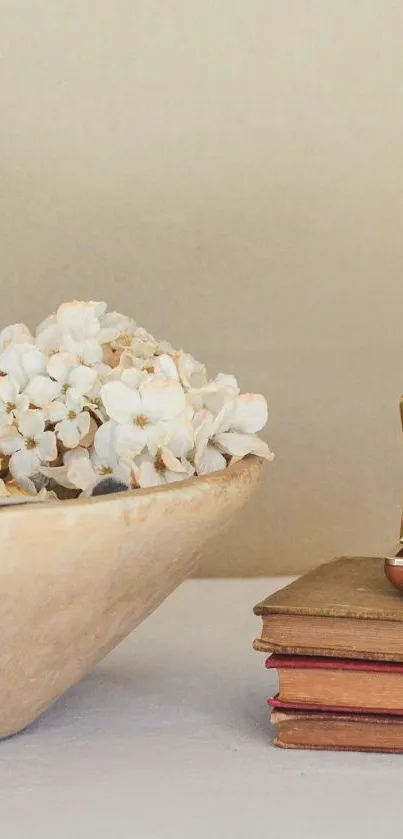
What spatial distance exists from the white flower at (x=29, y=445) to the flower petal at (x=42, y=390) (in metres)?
0.01

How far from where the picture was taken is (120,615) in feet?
2.51

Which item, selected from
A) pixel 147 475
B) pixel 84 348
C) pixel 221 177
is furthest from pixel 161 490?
pixel 221 177

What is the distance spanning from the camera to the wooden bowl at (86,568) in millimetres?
672

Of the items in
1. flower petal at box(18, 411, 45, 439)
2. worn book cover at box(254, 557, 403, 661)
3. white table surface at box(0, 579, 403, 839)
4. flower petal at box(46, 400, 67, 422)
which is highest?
flower petal at box(46, 400, 67, 422)

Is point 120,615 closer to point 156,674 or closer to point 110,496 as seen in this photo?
point 110,496

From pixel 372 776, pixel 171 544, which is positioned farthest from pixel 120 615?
pixel 372 776

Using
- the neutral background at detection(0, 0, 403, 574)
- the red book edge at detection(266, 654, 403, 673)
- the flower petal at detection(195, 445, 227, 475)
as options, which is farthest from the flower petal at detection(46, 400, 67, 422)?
the neutral background at detection(0, 0, 403, 574)

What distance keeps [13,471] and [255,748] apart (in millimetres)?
261

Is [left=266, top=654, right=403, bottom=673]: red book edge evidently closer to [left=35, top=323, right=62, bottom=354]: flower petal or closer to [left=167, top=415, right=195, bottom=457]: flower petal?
[left=167, top=415, right=195, bottom=457]: flower petal

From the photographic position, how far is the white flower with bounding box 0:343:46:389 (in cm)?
82

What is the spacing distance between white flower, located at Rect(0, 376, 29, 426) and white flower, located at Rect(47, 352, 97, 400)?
0.09ft

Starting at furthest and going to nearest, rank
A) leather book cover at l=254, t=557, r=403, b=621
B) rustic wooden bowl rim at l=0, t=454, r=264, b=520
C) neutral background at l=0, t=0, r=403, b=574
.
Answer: neutral background at l=0, t=0, r=403, b=574, leather book cover at l=254, t=557, r=403, b=621, rustic wooden bowl rim at l=0, t=454, r=264, b=520

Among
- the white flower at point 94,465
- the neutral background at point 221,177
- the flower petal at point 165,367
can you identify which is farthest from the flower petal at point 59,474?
the neutral background at point 221,177

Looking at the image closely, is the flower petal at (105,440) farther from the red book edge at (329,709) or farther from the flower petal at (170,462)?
the red book edge at (329,709)
